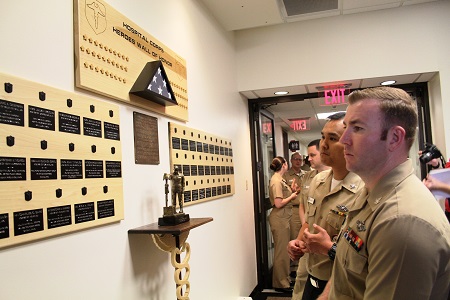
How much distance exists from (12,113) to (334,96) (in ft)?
10.5

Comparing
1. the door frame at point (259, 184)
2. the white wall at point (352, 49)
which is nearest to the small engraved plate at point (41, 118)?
the white wall at point (352, 49)

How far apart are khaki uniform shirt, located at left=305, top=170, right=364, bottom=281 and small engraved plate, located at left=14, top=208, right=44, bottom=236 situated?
1285 mm

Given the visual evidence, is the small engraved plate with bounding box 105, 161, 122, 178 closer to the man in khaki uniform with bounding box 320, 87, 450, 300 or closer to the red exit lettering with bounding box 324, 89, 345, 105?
the man in khaki uniform with bounding box 320, 87, 450, 300

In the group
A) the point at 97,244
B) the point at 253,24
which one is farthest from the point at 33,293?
the point at 253,24

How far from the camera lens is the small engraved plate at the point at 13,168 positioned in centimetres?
94

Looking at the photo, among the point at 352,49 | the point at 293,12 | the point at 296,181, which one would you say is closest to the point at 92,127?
the point at 293,12

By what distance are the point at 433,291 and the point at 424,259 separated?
0.42ft

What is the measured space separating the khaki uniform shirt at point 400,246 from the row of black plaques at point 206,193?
3.82ft

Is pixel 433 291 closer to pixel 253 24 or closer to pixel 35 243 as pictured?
pixel 35 243

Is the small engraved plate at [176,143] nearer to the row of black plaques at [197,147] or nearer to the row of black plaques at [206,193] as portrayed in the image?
the row of black plaques at [197,147]

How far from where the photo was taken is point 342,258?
3.65 ft

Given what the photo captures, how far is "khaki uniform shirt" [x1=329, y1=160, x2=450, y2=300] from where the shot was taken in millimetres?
854

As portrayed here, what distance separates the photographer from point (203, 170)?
2371 mm

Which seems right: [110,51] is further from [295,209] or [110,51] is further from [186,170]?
[295,209]
